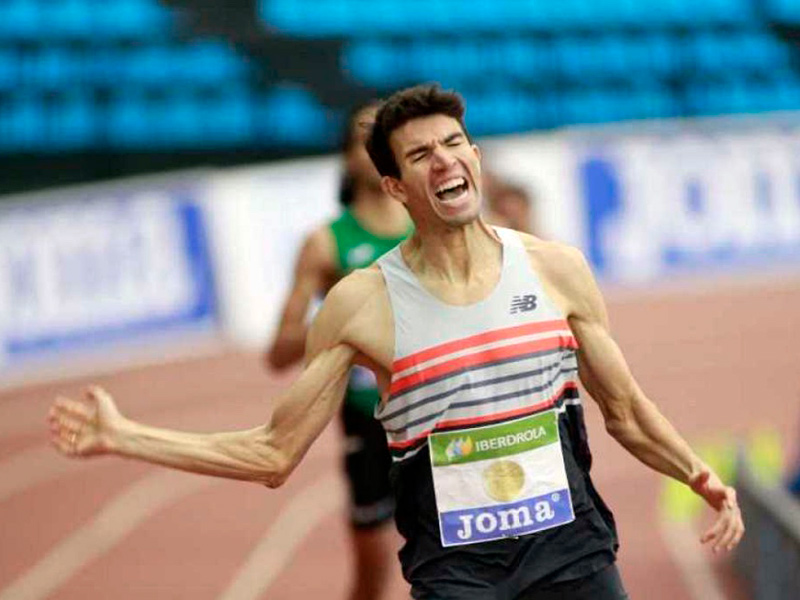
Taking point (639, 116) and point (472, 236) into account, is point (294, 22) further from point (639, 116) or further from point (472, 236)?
point (472, 236)

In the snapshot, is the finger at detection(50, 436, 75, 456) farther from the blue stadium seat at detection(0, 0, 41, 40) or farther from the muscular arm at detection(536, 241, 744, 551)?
the blue stadium seat at detection(0, 0, 41, 40)

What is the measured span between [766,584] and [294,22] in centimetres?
1418

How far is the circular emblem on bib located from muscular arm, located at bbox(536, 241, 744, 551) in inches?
12.5

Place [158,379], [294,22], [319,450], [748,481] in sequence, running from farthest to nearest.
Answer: [294,22]
[158,379]
[319,450]
[748,481]

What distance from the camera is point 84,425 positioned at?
4086mm

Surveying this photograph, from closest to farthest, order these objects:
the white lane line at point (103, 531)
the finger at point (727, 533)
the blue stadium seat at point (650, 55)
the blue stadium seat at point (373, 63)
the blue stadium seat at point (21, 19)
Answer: the finger at point (727, 533), the white lane line at point (103, 531), the blue stadium seat at point (21, 19), the blue stadium seat at point (373, 63), the blue stadium seat at point (650, 55)

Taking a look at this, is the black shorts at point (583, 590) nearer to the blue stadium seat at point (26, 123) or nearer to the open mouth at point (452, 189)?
the open mouth at point (452, 189)

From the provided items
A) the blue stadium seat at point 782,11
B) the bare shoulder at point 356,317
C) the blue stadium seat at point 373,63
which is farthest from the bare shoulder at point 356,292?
the blue stadium seat at point 782,11

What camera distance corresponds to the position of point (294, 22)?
20.7 meters

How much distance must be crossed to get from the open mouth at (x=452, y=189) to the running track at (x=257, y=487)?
14.2ft

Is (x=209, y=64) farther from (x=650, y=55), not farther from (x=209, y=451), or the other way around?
(x=209, y=451)

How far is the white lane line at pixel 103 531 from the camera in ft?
30.3

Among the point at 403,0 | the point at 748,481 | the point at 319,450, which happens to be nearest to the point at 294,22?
the point at 403,0

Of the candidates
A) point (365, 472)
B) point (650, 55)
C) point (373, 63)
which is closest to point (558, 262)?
point (365, 472)
